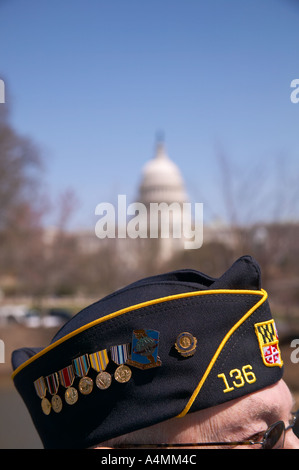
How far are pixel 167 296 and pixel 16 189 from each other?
58.7ft

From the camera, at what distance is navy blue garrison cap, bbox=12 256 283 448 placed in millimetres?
1303

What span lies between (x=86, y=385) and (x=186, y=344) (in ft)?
0.89

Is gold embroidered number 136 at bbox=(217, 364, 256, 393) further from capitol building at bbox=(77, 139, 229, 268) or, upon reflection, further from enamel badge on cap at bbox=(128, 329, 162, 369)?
capitol building at bbox=(77, 139, 229, 268)

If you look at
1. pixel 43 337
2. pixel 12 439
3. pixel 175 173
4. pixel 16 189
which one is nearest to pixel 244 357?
pixel 12 439

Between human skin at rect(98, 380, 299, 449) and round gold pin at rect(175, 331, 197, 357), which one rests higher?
round gold pin at rect(175, 331, 197, 357)

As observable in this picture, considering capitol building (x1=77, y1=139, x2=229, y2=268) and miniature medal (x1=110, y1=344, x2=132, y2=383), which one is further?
capitol building (x1=77, y1=139, x2=229, y2=268)

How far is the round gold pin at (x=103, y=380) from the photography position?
1.32 m

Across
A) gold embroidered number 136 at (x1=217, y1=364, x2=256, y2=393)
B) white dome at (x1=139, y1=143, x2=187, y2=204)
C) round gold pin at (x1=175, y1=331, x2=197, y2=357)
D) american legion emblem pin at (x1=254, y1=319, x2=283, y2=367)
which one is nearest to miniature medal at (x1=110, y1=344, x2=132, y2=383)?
round gold pin at (x1=175, y1=331, x2=197, y2=357)

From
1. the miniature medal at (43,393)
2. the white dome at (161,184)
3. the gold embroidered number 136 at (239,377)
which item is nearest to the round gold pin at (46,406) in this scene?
the miniature medal at (43,393)

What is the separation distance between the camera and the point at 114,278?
782 inches

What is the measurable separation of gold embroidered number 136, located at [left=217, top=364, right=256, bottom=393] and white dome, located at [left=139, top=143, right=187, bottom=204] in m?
57.8

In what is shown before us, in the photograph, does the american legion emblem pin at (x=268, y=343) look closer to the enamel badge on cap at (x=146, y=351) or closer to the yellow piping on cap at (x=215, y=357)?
the yellow piping on cap at (x=215, y=357)

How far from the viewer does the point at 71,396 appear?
1365 mm

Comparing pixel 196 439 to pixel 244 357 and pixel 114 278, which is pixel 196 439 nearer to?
pixel 244 357
